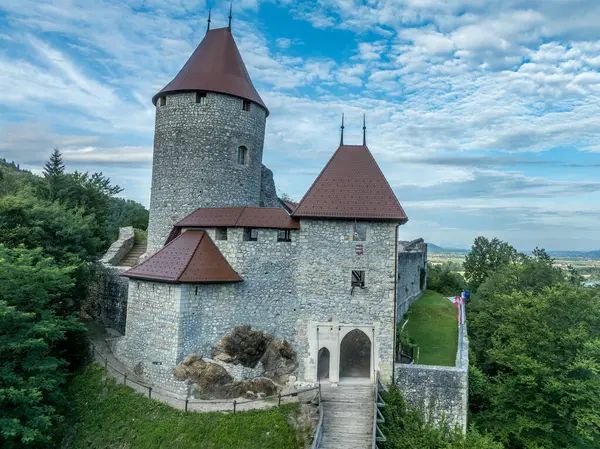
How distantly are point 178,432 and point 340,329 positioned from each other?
687 centimetres

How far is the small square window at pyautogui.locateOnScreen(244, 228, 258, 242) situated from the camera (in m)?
17.2

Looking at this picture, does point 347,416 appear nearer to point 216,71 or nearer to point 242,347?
point 242,347

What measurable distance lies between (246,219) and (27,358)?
371 inches

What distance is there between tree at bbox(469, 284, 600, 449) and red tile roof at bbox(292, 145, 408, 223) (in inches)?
315

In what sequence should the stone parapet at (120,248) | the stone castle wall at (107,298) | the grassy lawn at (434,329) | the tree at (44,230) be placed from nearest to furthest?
the tree at (44,230), the grassy lawn at (434,329), the stone castle wall at (107,298), the stone parapet at (120,248)

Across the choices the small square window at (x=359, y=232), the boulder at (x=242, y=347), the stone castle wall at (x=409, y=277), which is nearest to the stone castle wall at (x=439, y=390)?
the stone castle wall at (x=409, y=277)

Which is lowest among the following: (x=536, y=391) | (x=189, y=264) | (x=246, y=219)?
(x=536, y=391)

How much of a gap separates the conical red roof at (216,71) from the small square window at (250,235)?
672 cm

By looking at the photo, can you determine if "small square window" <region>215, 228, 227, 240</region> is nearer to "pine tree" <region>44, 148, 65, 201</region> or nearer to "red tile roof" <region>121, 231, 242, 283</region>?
"red tile roof" <region>121, 231, 242, 283</region>

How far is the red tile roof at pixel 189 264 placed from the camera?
1580 centimetres

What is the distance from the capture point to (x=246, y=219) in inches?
671

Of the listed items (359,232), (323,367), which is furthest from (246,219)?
(323,367)

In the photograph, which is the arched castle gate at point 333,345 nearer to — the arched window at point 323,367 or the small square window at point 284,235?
the arched window at point 323,367

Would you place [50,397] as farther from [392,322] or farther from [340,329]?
[392,322]
